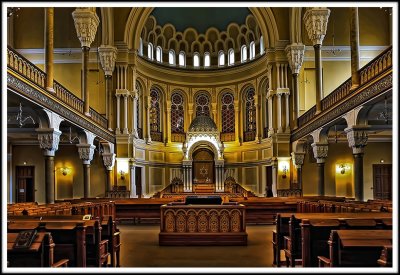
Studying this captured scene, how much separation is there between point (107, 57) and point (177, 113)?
11.0m

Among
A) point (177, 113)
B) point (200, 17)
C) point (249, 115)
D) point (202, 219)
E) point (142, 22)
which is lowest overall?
point (202, 219)

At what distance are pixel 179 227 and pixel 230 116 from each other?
82.0 feet

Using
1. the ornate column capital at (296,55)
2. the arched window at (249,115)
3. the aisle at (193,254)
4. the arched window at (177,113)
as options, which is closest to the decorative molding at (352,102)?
the ornate column capital at (296,55)

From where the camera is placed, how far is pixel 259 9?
29750mm

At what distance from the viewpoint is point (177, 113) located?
3750cm

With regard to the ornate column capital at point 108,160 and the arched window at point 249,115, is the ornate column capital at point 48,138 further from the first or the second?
the arched window at point 249,115

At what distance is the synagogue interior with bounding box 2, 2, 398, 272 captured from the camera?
26.5 feet

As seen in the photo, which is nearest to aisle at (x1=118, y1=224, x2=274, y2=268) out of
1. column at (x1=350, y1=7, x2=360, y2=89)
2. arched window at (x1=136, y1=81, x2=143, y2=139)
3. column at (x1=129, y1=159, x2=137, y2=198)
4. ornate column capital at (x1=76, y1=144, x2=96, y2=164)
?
column at (x1=350, y1=7, x2=360, y2=89)

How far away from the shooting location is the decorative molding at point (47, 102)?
1273 centimetres

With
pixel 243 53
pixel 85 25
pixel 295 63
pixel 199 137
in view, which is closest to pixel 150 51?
pixel 243 53

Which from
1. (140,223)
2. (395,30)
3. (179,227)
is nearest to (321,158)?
(140,223)

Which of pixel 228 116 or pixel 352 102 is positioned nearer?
pixel 352 102

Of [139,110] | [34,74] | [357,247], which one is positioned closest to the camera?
[357,247]

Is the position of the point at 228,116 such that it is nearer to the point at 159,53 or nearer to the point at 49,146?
the point at 159,53
